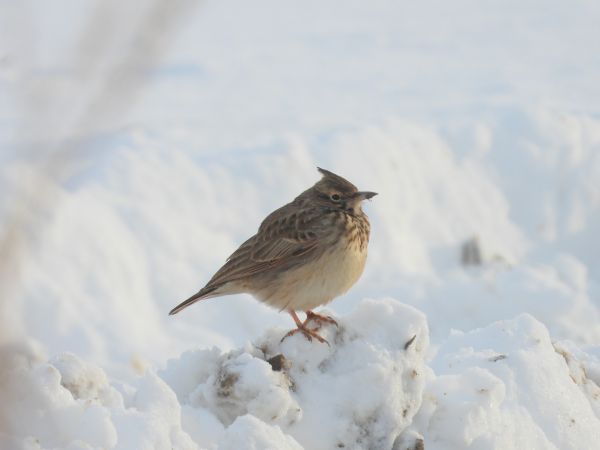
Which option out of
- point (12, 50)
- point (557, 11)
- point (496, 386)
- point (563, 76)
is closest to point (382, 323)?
point (496, 386)

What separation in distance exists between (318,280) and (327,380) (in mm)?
978

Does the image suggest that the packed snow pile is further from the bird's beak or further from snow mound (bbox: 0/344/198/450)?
the bird's beak

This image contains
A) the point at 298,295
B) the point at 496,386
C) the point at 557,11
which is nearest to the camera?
the point at 496,386

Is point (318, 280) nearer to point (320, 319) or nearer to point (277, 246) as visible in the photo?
point (277, 246)

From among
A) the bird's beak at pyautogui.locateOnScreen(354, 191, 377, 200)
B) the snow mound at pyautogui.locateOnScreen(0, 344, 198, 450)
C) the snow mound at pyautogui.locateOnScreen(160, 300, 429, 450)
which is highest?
the snow mound at pyautogui.locateOnScreen(0, 344, 198, 450)

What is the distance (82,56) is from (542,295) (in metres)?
7.50

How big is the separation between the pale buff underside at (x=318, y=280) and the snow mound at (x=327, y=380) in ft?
2.14

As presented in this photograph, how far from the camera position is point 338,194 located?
4.92 metres

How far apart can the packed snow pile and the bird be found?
2.19 feet

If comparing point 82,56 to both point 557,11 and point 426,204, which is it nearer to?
point 426,204

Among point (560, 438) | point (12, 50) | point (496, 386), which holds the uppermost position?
point (12, 50)

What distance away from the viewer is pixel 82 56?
1229mm

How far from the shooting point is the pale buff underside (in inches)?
181

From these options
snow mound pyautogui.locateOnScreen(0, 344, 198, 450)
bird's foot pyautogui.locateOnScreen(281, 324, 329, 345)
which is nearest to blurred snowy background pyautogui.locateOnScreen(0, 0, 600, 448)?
bird's foot pyautogui.locateOnScreen(281, 324, 329, 345)
